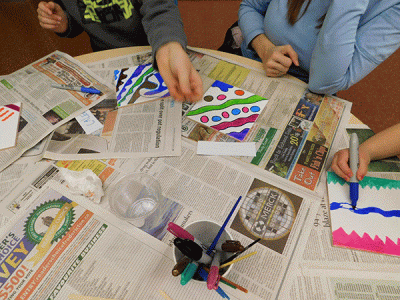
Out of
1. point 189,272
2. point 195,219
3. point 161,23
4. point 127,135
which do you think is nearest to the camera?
point 189,272

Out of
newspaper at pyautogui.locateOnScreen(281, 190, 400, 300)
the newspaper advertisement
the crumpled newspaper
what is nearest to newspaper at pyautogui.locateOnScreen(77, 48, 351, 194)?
the newspaper advertisement

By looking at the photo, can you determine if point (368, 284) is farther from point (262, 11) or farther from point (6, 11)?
point (6, 11)

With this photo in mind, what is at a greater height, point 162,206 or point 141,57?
point 141,57

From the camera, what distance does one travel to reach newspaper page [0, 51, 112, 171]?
608 mm

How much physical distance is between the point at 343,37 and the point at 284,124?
256 mm

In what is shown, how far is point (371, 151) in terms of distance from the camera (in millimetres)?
522

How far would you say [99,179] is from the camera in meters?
0.51

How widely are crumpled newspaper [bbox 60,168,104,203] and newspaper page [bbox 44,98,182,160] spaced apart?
7 centimetres

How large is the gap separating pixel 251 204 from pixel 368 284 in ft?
0.73

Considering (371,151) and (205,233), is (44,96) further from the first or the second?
(371,151)

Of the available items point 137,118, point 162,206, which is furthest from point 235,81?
point 162,206

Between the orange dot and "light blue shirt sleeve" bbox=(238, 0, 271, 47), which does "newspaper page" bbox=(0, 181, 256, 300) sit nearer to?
the orange dot

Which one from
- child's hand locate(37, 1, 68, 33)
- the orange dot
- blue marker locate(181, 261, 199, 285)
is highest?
child's hand locate(37, 1, 68, 33)

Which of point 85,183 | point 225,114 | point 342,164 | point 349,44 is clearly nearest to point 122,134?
point 85,183
